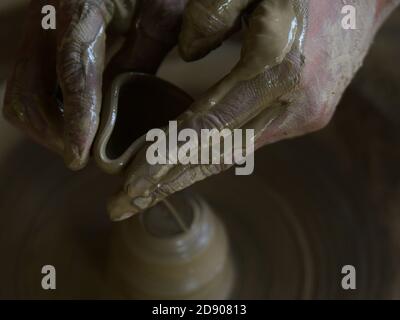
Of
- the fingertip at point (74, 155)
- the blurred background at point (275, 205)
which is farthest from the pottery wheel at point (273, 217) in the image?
the fingertip at point (74, 155)

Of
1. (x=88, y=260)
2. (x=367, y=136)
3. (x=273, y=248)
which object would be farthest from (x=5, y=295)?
(x=367, y=136)

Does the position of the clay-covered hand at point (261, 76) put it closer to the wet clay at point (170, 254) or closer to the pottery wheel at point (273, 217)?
the wet clay at point (170, 254)

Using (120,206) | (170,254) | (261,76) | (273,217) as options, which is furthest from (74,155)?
(273,217)

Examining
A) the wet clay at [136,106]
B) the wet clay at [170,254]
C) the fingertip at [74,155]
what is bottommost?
the wet clay at [170,254]

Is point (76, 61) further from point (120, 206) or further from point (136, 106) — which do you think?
point (120, 206)

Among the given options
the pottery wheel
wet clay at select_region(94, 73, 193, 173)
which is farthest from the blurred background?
wet clay at select_region(94, 73, 193, 173)

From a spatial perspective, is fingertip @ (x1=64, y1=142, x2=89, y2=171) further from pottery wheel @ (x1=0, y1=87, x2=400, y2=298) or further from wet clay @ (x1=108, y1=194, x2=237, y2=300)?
pottery wheel @ (x1=0, y1=87, x2=400, y2=298)
